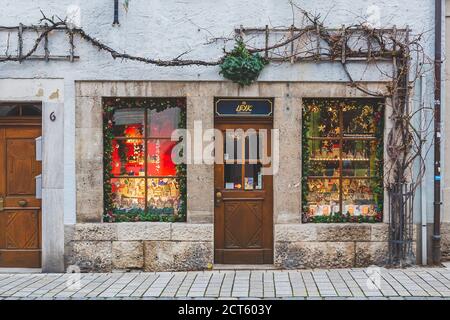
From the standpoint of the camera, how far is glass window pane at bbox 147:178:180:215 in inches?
354

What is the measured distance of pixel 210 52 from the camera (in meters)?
8.73

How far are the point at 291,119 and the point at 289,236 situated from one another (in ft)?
A: 6.41

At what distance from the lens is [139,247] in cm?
870

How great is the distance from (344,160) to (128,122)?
3.77 metres

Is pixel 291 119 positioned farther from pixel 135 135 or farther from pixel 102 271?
pixel 102 271

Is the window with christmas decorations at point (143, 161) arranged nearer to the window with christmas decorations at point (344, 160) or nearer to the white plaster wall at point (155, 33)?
the white plaster wall at point (155, 33)

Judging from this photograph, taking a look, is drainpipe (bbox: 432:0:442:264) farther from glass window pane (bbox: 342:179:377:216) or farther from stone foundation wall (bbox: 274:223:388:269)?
glass window pane (bbox: 342:179:377:216)

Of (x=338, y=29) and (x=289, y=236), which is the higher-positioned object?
(x=338, y=29)

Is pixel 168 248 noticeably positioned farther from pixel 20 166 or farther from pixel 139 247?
pixel 20 166

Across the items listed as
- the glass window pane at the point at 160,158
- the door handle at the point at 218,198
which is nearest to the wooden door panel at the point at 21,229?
the glass window pane at the point at 160,158

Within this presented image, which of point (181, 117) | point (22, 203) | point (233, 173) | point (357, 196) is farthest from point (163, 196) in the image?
point (357, 196)
